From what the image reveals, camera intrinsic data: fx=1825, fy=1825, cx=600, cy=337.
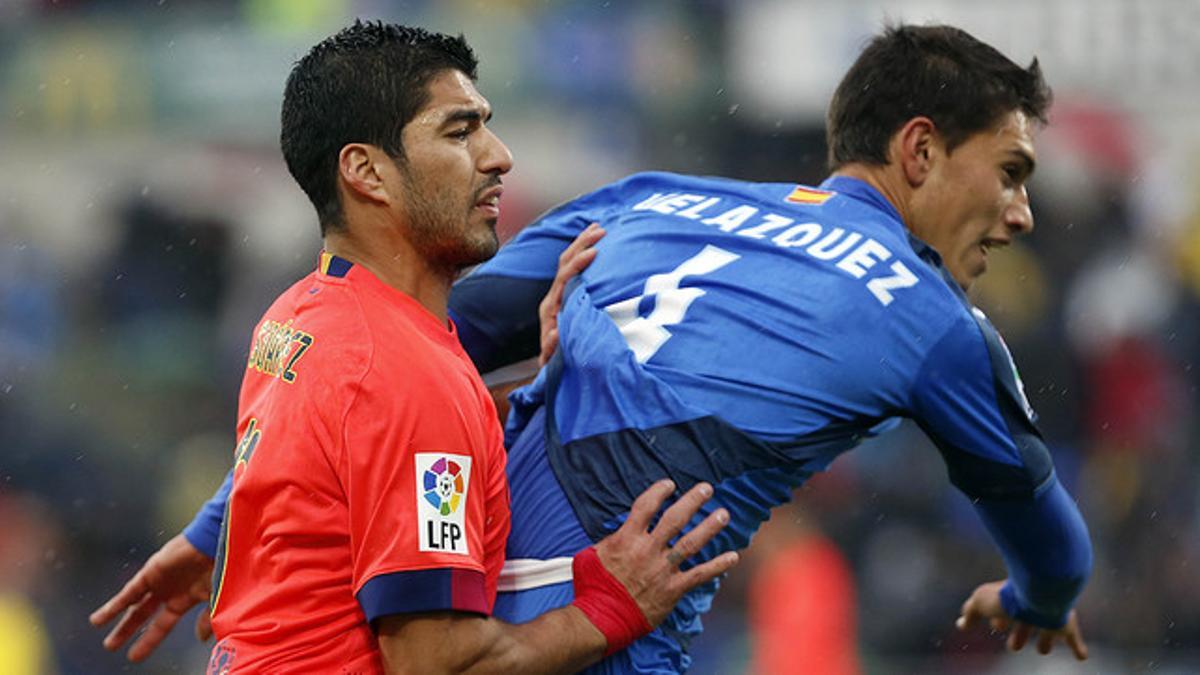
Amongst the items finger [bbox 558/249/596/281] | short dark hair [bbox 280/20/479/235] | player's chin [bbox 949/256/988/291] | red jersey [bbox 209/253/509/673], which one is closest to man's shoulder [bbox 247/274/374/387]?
red jersey [bbox 209/253/509/673]

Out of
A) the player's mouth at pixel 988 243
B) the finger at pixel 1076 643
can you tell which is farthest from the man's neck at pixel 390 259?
the finger at pixel 1076 643

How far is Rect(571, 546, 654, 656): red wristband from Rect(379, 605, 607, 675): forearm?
0.02m


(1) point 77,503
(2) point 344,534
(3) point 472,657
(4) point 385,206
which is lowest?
(1) point 77,503

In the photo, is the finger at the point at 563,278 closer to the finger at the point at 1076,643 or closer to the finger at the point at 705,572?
the finger at the point at 705,572

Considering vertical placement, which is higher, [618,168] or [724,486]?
[724,486]

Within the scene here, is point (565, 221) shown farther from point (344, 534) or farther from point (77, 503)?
point (77, 503)

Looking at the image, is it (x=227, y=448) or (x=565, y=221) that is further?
(x=227, y=448)

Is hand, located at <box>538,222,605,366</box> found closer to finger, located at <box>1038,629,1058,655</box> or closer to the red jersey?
the red jersey

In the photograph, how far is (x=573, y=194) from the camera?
13031 mm

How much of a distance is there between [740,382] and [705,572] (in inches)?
16.5

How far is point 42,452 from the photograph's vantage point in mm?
11891

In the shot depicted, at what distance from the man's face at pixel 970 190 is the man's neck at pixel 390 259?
57.1 inches

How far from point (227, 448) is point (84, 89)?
134 inches

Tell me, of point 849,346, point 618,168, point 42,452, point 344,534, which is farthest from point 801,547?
point 344,534
